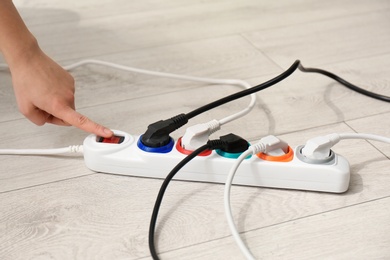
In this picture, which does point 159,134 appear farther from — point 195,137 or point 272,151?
point 272,151

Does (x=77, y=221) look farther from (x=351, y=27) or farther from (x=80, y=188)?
(x=351, y=27)

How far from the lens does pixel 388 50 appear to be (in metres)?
1.12

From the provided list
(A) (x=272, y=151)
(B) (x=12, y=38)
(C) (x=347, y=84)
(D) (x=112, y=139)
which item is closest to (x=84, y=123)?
(D) (x=112, y=139)

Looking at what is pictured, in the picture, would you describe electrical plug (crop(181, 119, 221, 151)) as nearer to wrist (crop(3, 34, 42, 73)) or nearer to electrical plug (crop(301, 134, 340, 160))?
electrical plug (crop(301, 134, 340, 160))

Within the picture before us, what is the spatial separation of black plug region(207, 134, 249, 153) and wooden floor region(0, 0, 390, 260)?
5 centimetres

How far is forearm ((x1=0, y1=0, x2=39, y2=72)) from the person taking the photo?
2.42ft

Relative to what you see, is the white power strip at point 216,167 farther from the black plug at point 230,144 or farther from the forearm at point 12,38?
the forearm at point 12,38

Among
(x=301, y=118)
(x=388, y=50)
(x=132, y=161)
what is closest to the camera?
(x=132, y=161)

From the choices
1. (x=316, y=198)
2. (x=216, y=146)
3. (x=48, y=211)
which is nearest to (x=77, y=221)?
(x=48, y=211)

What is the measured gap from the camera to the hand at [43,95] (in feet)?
2.39

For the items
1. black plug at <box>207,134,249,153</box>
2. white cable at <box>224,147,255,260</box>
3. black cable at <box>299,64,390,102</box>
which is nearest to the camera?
white cable at <box>224,147,255,260</box>

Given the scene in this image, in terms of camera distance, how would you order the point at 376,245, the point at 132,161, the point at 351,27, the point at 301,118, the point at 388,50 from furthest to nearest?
the point at 351,27 → the point at 388,50 → the point at 301,118 → the point at 132,161 → the point at 376,245

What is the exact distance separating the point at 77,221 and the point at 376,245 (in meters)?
0.35

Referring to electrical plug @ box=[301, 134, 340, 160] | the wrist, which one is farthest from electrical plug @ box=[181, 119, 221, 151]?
the wrist
